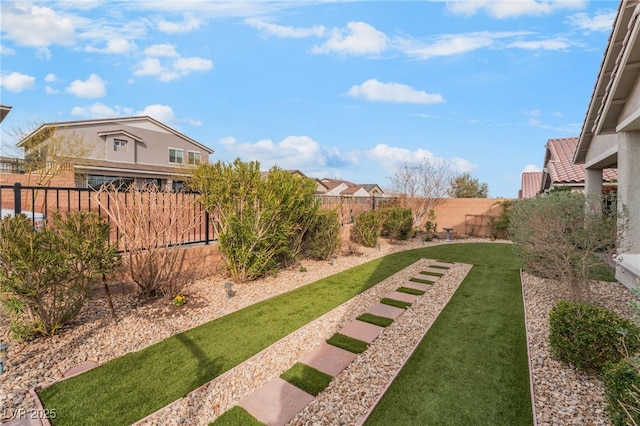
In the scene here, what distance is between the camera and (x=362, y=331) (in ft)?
15.3

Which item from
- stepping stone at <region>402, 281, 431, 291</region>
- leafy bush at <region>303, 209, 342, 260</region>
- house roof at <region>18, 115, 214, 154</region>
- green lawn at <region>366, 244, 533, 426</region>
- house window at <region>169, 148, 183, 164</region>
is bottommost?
green lawn at <region>366, 244, 533, 426</region>

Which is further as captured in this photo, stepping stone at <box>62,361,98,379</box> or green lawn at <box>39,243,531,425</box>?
stepping stone at <box>62,361,98,379</box>

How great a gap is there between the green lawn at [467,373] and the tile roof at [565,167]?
8186mm

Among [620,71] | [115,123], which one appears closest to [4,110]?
[115,123]

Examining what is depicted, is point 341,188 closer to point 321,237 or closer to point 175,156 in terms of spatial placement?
point 175,156

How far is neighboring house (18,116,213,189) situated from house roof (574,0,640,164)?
19.7m

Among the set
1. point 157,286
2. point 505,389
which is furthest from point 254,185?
point 505,389

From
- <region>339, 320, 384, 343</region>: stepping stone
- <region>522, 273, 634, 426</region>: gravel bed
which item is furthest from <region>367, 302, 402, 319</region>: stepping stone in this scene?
<region>522, 273, 634, 426</region>: gravel bed

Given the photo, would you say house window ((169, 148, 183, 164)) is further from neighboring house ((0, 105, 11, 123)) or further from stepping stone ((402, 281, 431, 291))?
stepping stone ((402, 281, 431, 291))

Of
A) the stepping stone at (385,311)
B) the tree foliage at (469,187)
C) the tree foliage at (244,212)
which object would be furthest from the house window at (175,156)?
the tree foliage at (469,187)

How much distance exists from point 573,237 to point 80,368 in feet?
25.9

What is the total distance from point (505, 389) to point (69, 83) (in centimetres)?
1655

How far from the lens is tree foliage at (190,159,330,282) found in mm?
6887

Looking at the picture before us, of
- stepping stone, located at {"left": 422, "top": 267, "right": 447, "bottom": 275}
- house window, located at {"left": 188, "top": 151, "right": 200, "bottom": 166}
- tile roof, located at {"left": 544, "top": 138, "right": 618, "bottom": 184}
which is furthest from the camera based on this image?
house window, located at {"left": 188, "top": 151, "right": 200, "bottom": 166}
